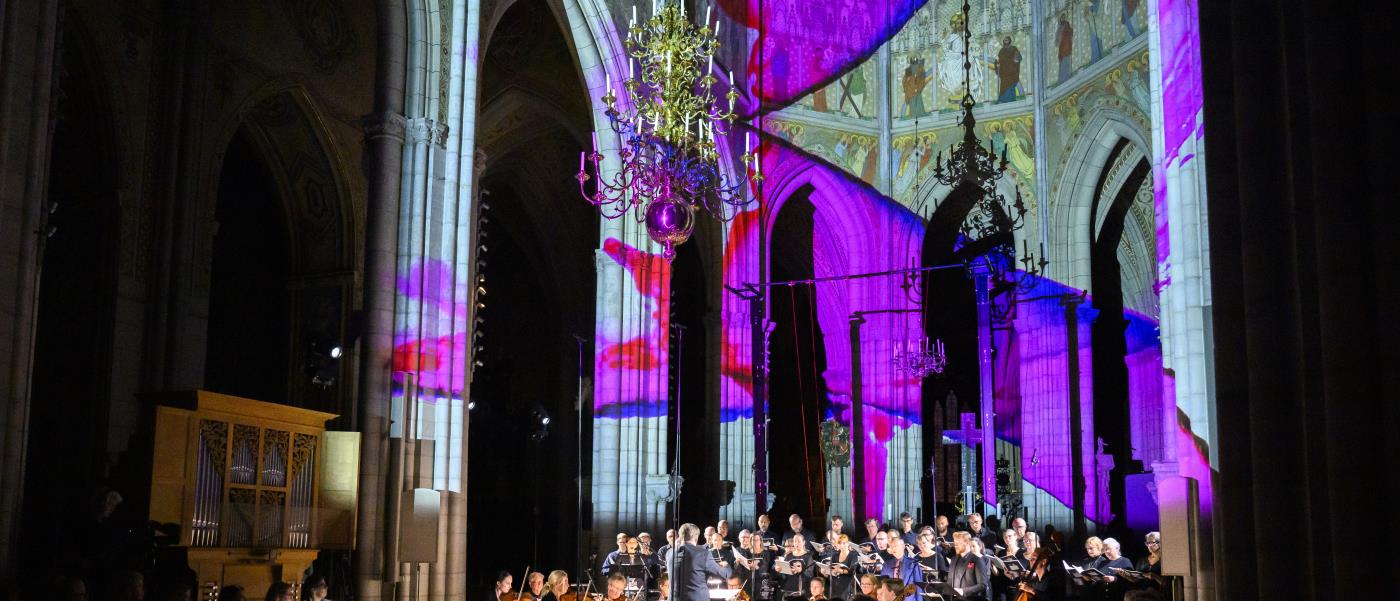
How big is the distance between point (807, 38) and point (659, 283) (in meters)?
8.78

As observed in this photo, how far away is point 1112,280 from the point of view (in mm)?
26875

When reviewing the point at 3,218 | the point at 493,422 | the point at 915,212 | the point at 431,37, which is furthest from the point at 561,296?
the point at 3,218

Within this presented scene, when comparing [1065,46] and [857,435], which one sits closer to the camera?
[1065,46]

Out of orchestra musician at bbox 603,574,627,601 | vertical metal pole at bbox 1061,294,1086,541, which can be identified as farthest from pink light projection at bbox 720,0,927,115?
orchestra musician at bbox 603,574,627,601

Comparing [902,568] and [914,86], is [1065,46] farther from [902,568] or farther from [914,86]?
[902,568]

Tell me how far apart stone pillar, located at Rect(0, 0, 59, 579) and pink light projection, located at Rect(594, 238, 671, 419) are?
8.97m

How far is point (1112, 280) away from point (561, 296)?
11738 millimetres

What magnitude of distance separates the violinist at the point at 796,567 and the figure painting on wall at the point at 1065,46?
1173cm

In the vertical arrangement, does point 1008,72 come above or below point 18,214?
above

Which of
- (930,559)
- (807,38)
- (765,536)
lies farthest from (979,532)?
(807,38)

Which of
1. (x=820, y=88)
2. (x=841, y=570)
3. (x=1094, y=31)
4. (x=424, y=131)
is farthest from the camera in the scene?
(x=820, y=88)

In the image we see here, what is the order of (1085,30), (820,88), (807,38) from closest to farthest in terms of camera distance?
(1085,30), (807,38), (820,88)

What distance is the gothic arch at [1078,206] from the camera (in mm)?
21797

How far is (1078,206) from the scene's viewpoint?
73.5ft
